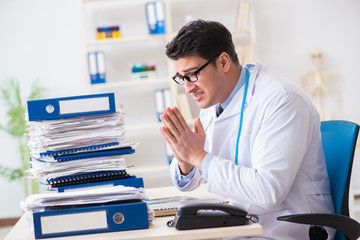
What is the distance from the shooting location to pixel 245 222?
1.20 m

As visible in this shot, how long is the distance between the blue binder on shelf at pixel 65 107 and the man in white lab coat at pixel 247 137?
213 mm

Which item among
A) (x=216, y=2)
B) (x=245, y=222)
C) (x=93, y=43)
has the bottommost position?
(x=245, y=222)

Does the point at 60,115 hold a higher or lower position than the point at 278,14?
lower

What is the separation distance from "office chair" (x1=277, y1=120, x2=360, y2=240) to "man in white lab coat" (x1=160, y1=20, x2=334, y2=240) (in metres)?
0.04

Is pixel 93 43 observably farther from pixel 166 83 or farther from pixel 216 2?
pixel 216 2

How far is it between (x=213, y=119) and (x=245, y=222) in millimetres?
713

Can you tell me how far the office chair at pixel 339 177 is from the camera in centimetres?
142

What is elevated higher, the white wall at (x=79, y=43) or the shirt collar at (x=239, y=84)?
the white wall at (x=79, y=43)

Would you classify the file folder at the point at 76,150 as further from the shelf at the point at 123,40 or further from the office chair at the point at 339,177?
the shelf at the point at 123,40

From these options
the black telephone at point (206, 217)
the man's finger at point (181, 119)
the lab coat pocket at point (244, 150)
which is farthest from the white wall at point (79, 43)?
the black telephone at point (206, 217)

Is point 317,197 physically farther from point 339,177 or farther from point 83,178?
point 83,178

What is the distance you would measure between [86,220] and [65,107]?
1.33ft

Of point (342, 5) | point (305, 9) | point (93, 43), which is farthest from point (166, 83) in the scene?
point (342, 5)

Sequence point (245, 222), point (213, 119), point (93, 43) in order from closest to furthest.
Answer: point (245, 222) → point (213, 119) → point (93, 43)
